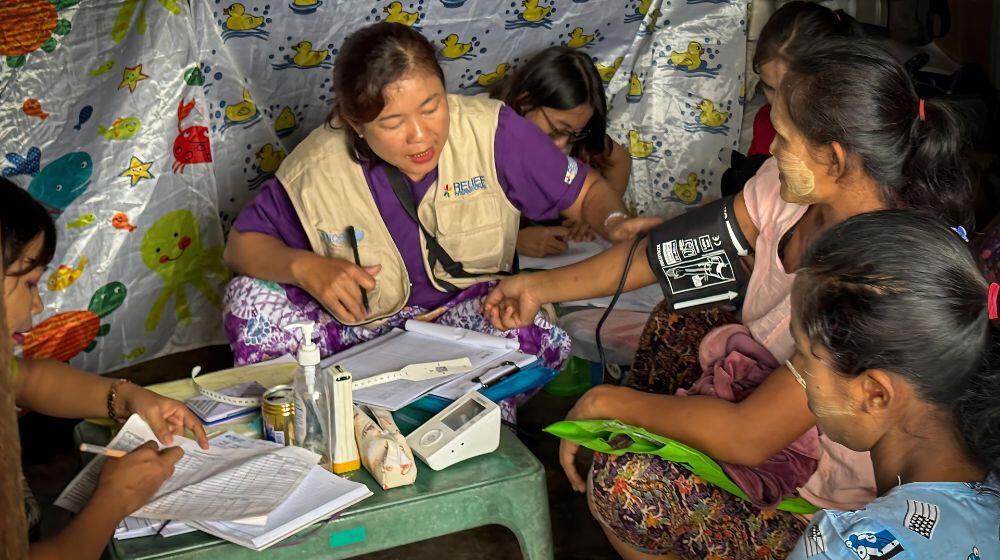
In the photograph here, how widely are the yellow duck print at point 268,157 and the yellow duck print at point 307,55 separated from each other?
0.89ft

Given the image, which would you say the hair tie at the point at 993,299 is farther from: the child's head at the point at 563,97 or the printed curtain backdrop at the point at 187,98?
the printed curtain backdrop at the point at 187,98

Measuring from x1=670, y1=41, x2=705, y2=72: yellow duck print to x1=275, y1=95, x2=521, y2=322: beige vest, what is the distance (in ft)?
4.28

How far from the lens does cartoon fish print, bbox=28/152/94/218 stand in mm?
2822

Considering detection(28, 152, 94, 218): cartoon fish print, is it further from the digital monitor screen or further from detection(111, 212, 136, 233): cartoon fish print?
the digital monitor screen

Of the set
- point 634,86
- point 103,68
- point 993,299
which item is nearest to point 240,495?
point 993,299

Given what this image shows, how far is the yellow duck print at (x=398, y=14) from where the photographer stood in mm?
3180

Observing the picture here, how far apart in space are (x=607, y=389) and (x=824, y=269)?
592 mm

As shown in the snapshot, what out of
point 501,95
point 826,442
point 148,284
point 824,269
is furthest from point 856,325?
point 148,284

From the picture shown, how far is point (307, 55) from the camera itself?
3156 mm

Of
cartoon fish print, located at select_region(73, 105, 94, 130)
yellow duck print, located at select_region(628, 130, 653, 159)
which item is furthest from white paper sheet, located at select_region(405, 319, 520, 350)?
yellow duck print, located at select_region(628, 130, 653, 159)

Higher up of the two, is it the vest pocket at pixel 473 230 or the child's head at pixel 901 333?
the child's head at pixel 901 333

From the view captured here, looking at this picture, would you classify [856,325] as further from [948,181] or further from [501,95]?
[501,95]

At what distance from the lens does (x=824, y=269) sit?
1.38m

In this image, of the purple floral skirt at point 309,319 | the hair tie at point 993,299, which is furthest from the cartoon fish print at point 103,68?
the hair tie at point 993,299
